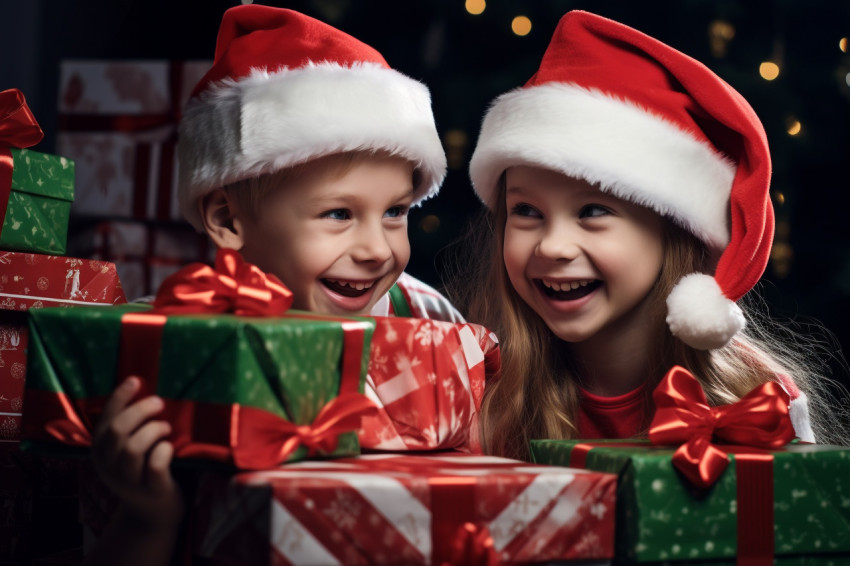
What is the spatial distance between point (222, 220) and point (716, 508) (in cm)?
76

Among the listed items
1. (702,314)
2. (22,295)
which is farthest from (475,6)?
(22,295)

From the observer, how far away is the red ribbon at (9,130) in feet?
Result: 3.85

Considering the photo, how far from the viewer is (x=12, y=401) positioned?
114 cm

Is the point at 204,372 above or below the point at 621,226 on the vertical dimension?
below

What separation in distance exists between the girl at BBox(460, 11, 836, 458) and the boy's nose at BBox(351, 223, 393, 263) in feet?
0.67

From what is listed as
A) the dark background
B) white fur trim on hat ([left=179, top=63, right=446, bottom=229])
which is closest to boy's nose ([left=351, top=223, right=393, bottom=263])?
white fur trim on hat ([left=179, top=63, right=446, bottom=229])

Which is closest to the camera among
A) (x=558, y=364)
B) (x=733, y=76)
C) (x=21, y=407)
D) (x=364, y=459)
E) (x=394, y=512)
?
(x=394, y=512)

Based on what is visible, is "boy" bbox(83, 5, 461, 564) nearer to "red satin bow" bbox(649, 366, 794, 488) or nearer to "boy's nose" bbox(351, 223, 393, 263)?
"boy's nose" bbox(351, 223, 393, 263)

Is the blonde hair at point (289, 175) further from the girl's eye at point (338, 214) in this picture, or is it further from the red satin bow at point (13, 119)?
the red satin bow at point (13, 119)

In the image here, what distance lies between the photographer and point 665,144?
1.21m

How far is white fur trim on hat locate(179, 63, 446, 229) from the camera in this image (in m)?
1.17

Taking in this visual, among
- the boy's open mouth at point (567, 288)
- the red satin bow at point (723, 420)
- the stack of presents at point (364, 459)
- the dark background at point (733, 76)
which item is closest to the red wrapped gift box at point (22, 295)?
the stack of presents at point (364, 459)

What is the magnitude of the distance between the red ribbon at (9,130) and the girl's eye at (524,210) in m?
0.65

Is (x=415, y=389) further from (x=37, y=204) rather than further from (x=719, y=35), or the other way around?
(x=719, y=35)
